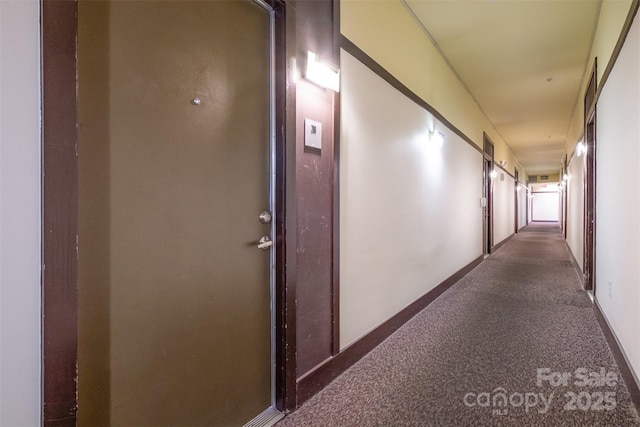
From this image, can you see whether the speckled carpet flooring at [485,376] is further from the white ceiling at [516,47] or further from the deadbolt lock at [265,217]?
the white ceiling at [516,47]

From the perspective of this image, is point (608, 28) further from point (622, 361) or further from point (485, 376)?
point (485, 376)

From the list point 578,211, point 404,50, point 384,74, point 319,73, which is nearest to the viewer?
point 319,73

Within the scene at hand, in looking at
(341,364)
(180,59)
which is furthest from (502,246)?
(180,59)

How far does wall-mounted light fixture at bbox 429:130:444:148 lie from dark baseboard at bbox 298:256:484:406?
5.78 feet

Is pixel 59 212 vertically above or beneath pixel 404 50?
beneath

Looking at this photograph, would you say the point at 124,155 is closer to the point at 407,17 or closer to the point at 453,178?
the point at 407,17

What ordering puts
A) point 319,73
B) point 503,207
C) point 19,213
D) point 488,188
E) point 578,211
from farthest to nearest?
point 503,207, point 488,188, point 578,211, point 319,73, point 19,213

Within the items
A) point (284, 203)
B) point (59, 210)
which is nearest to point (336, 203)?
point (284, 203)

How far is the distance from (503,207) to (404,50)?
812 centimetres

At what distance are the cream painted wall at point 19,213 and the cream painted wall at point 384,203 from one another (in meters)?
1.58

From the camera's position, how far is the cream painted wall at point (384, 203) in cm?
224

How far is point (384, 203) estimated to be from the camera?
8.84 ft

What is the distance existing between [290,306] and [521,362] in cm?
174

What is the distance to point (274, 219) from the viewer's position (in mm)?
1687
